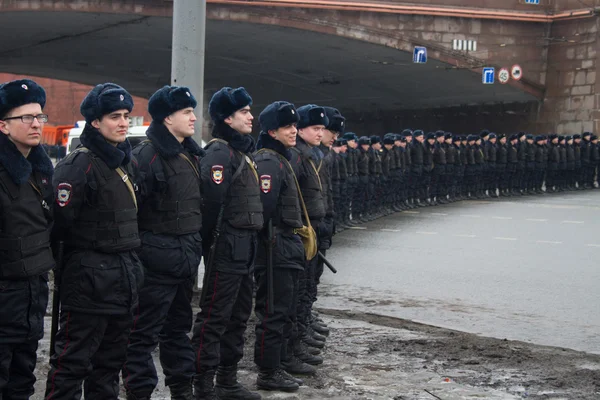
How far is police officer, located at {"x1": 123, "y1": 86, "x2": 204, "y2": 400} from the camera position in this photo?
19.2 feet

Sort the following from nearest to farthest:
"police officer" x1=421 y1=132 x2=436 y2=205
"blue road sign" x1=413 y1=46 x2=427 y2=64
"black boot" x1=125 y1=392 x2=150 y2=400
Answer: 1. "black boot" x1=125 y1=392 x2=150 y2=400
2. "police officer" x1=421 y1=132 x2=436 y2=205
3. "blue road sign" x1=413 y1=46 x2=427 y2=64

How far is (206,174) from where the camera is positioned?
6.43 m

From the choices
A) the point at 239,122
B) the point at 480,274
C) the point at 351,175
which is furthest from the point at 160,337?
the point at 351,175

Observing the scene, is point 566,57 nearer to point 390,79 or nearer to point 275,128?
point 390,79

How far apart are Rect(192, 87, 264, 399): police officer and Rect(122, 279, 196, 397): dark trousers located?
7.9 inches

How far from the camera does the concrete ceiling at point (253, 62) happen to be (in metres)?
35.3

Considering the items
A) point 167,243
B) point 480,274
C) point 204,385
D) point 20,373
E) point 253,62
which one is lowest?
point 480,274

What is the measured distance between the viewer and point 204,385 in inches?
247

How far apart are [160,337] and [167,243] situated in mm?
670

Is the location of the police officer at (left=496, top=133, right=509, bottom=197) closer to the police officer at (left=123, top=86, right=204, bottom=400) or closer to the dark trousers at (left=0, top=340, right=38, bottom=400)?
the police officer at (left=123, top=86, right=204, bottom=400)

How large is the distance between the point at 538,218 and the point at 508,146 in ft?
26.6

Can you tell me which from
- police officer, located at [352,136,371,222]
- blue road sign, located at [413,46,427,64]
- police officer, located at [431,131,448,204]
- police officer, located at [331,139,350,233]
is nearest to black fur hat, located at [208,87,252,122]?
police officer, located at [331,139,350,233]

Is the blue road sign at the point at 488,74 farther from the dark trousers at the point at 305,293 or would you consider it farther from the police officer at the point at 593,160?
the dark trousers at the point at 305,293

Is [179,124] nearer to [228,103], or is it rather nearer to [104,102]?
[228,103]
